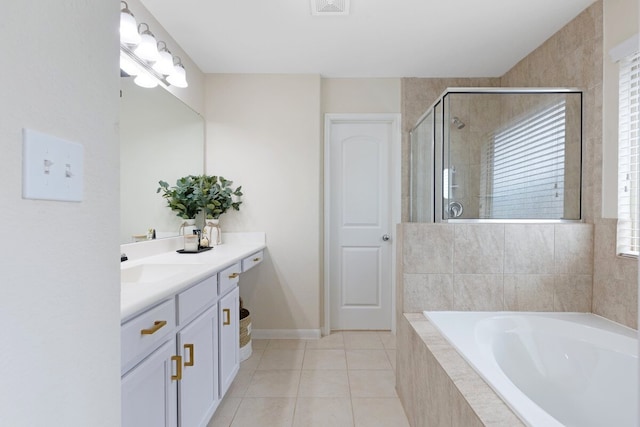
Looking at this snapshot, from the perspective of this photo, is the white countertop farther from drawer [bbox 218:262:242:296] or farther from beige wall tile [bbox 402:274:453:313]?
beige wall tile [bbox 402:274:453:313]

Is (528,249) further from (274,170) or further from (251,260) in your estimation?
(274,170)

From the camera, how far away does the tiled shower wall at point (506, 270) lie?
1.88 metres

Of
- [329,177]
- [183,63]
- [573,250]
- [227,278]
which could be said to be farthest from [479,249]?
[183,63]

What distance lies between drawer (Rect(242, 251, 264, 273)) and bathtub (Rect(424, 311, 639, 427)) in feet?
3.99

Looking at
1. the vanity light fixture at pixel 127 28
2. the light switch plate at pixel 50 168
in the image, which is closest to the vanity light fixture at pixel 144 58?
the vanity light fixture at pixel 127 28

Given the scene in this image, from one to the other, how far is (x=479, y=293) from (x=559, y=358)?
448 mm

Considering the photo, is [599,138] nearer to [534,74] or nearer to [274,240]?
[534,74]

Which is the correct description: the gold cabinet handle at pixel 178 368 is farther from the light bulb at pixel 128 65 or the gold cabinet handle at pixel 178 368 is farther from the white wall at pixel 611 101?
the white wall at pixel 611 101

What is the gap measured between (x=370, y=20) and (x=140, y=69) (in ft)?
4.74

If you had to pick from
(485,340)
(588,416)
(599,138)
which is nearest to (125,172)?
(485,340)

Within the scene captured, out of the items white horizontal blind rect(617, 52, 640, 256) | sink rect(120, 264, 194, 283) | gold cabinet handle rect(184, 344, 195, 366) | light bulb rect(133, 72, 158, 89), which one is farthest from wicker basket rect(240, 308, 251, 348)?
white horizontal blind rect(617, 52, 640, 256)

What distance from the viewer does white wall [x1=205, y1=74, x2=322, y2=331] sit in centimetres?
298

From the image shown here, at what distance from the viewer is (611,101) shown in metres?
1.81

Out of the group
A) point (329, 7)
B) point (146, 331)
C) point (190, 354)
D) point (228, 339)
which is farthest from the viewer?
point (329, 7)
